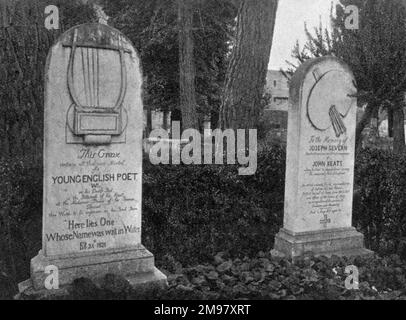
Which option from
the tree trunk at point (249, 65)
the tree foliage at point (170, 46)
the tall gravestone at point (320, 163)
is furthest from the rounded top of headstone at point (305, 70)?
the tree foliage at point (170, 46)

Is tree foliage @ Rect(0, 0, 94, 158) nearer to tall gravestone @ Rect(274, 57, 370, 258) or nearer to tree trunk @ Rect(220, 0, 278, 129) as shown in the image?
tree trunk @ Rect(220, 0, 278, 129)

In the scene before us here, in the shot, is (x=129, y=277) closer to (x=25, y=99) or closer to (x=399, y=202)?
(x=25, y=99)

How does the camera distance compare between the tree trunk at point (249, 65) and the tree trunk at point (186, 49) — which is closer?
the tree trunk at point (249, 65)

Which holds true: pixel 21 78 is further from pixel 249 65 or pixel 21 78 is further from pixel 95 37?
pixel 249 65

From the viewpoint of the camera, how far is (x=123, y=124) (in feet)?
15.4

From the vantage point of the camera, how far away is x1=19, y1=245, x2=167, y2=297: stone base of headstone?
4.33 meters

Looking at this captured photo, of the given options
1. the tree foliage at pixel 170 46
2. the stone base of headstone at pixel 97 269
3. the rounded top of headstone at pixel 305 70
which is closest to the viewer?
the stone base of headstone at pixel 97 269

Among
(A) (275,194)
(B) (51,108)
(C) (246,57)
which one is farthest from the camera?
(C) (246,57)

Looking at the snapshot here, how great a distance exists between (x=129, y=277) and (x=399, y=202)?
3699 mm

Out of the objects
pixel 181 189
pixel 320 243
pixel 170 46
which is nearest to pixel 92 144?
pixel 181 189

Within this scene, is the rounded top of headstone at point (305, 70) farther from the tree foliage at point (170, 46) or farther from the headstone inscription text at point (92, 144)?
the tree foliage at point (170, 46)

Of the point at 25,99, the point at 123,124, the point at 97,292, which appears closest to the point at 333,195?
the point at 123,124

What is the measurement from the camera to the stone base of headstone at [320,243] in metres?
5.87
